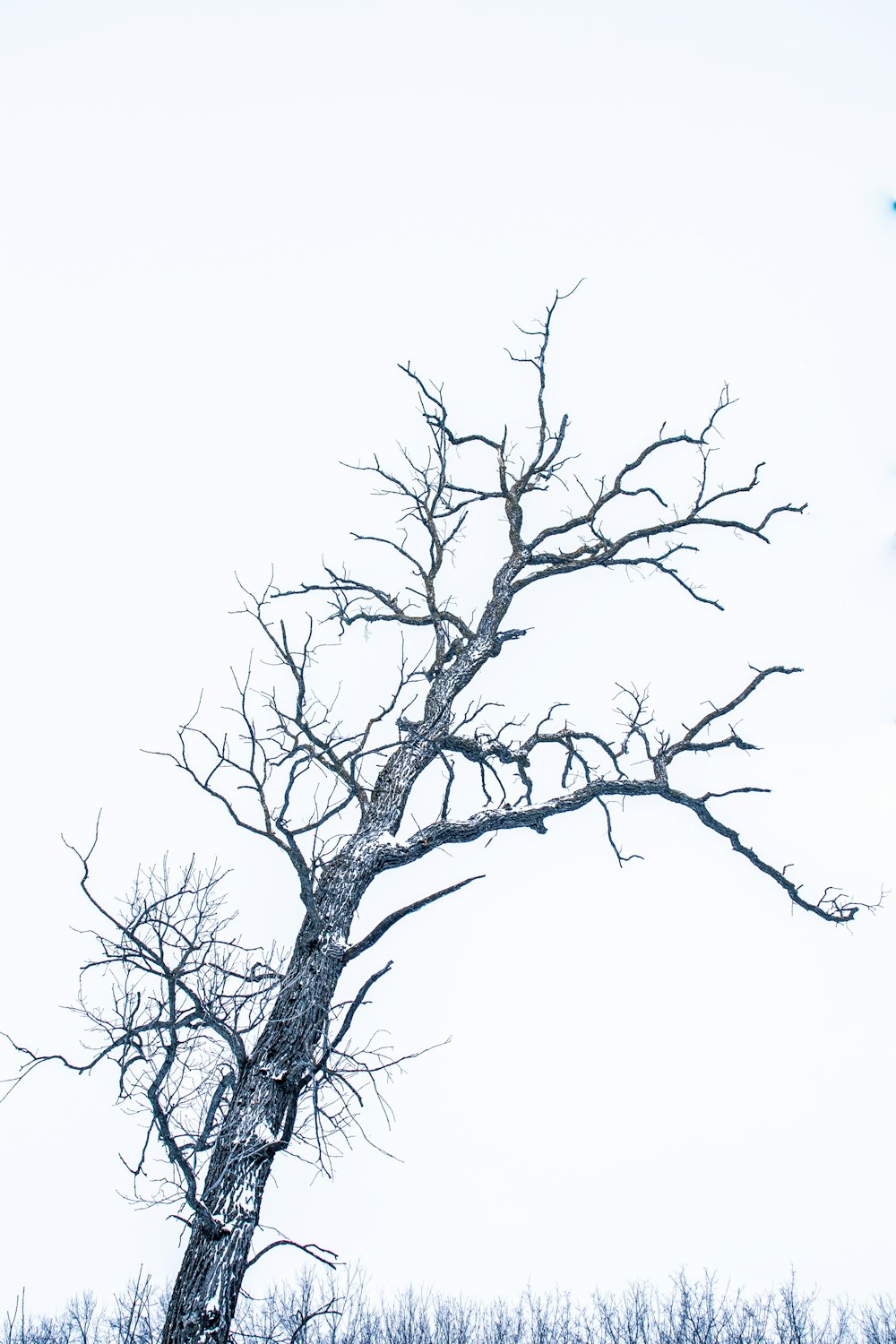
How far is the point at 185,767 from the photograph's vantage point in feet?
19.4

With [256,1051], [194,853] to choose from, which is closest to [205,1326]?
[256,1051]

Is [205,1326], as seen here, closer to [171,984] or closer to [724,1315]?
[171,984]

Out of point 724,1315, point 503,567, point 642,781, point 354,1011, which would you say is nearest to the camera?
point 354,1011

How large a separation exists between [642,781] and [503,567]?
2.37 m

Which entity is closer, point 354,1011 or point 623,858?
point 354,1011

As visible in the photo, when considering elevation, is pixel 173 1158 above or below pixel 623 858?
below

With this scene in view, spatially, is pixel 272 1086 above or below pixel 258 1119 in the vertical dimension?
above

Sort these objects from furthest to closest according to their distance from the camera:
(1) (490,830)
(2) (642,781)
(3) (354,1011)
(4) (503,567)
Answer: (4) (503,567), (2) (642,781), (1) (490,830), (3) (354,1011)

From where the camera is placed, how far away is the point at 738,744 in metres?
7.05

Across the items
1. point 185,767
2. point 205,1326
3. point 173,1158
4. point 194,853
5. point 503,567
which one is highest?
point 503,567

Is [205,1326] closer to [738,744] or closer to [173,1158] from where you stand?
[173,1158]

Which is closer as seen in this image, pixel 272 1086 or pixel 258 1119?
pixel 258 1119

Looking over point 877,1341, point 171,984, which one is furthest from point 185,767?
point 877,1341

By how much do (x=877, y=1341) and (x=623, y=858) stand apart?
50155 millimetres
